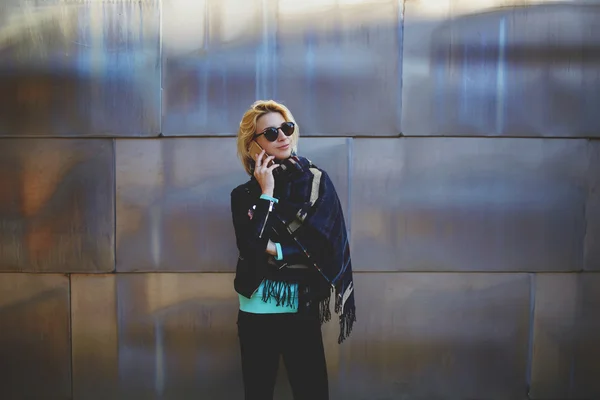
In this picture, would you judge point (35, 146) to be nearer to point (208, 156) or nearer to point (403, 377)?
point (208, 156)

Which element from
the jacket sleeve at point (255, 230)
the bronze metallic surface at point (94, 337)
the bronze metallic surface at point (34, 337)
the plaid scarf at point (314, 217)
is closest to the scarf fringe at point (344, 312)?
the plaid scarf at point (314, 217)

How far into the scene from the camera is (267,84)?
3.38 meters

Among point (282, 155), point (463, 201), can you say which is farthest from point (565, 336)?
point (282, 155)

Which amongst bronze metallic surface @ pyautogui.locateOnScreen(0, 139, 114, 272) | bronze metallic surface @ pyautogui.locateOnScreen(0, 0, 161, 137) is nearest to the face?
bronze metallic surface @ pyautogui.locateOnScreen(0, 0, 161, 137)

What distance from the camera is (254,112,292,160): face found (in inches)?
94.7

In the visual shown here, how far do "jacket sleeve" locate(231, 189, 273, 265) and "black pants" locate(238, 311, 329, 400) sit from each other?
339mm

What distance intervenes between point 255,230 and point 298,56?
1673 mm

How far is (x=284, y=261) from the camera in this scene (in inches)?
93.2

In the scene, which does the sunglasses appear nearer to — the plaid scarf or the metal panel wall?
the plaid scarf

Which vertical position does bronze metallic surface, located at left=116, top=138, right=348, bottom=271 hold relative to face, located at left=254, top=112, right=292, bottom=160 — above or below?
below

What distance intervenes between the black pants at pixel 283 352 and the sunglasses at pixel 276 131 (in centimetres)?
92

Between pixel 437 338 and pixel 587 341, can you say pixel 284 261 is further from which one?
pixel 587 341

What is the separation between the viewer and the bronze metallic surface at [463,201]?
3.42 m

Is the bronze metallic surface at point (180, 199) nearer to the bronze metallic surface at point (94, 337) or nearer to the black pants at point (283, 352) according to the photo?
the bronze metallic surface at point (94, 337)
